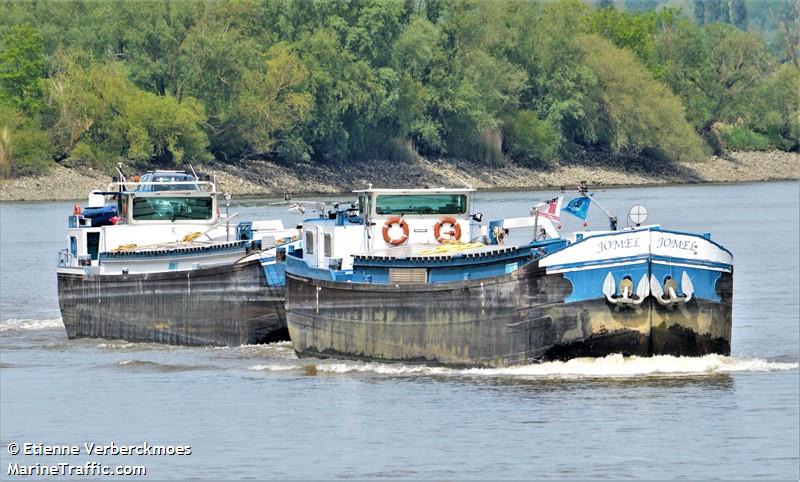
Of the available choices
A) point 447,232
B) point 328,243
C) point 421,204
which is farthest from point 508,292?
point 328,243

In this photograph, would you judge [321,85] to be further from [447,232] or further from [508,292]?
[508,292]

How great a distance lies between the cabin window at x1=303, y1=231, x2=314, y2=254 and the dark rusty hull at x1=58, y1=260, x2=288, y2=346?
3.01 m

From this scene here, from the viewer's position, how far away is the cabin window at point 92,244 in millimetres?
47906

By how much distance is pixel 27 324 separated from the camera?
50844 mm

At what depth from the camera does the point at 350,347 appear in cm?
3725

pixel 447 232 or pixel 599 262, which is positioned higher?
pixel 447 232

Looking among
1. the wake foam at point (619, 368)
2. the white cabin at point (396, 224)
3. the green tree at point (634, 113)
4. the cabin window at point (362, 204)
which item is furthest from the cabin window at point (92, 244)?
the green tree at point (634, 113)

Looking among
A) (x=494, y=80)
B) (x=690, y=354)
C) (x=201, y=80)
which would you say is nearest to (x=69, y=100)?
(x=201, y=80)

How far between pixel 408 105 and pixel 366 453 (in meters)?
115

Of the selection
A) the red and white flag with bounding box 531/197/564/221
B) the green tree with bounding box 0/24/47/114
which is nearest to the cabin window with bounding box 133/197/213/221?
the red and white flag with bounding box 531/197/564/221

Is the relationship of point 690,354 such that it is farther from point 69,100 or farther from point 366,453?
point 69,100

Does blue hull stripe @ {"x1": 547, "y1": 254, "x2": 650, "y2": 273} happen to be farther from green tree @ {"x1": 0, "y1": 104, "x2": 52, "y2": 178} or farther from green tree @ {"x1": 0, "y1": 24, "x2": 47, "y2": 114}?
green tree @ {"x1": 0, "y1": 24, "x2": 47, "y2": 114}

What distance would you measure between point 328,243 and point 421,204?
7.42 ft

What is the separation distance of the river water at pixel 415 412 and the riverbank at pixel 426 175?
268ft
